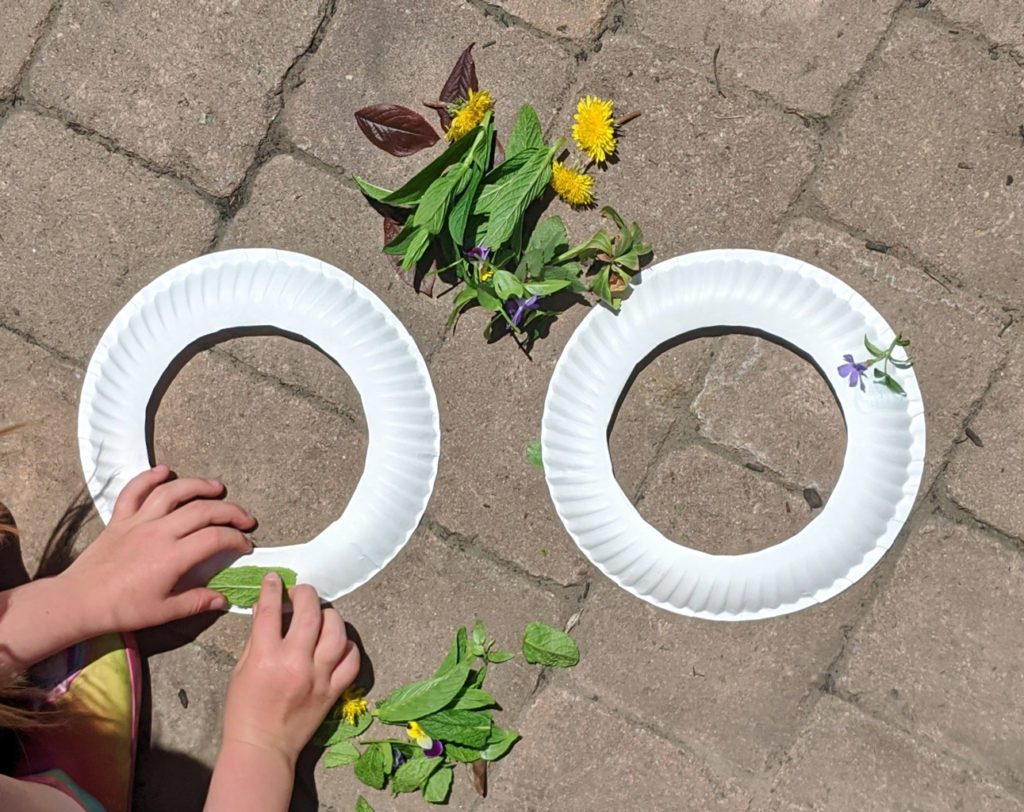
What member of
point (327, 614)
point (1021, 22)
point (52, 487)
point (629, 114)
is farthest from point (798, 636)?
point (52, 487)

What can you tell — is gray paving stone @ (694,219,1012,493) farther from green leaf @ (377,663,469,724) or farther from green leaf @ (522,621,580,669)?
green leaf @ (377,663,469,724)

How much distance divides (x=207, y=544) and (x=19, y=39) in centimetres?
98

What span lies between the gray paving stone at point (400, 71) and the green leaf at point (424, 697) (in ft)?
2.84

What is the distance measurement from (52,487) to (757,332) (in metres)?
1.28

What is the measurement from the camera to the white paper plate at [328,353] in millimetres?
1726

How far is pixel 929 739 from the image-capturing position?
5.59 ft

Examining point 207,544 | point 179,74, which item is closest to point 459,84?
point 179,74

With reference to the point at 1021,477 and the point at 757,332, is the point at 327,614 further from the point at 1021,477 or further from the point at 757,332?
the point at 1021,477

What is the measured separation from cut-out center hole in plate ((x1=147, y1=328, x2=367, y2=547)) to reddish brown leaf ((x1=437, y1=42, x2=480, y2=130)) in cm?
47

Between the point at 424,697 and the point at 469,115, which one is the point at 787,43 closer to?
the point at 469,115

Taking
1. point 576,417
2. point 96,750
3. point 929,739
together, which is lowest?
point 96,750

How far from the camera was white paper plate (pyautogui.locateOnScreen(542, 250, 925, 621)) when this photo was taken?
66.5 inches

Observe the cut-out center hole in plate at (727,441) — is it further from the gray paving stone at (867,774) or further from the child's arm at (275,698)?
the child's arm at (275,698)

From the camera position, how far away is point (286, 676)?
1.67 m
